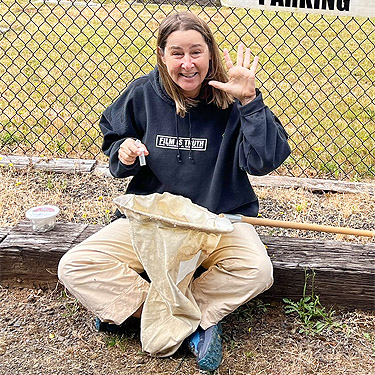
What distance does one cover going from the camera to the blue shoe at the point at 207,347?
2057 mm

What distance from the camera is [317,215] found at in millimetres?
3080

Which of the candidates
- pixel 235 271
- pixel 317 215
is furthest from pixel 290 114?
pixel 235 271

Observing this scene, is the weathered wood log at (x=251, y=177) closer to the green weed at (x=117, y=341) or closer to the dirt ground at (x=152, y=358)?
the dirt ground at (x=152, y=358)

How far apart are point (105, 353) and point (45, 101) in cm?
→ 263

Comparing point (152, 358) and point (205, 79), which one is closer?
Answer: point (152, 358)

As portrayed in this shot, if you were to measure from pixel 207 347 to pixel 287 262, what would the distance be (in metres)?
0.49

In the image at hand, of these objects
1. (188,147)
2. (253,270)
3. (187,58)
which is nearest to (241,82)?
(187,58)

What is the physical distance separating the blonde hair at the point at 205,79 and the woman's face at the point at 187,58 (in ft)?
0.08

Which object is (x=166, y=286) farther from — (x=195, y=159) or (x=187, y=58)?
(x=187, y=58)

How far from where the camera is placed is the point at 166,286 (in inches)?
80.4

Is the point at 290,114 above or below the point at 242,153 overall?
below

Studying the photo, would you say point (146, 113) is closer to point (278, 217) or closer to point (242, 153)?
point (242, 153)

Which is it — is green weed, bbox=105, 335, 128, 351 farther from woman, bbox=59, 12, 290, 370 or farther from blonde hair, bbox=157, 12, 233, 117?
blonde hair, bbox=157, 12, 233, 117

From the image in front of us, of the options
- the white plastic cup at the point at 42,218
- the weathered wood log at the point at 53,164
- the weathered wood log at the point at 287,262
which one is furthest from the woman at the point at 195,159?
the weathered wood log at the point at 53,164
